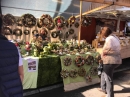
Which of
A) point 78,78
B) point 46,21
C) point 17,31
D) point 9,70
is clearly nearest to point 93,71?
point 78,78

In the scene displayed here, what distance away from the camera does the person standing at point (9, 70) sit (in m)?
1.07

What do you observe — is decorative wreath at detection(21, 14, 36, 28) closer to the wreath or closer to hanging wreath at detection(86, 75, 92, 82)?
the wreath

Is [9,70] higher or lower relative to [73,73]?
higher

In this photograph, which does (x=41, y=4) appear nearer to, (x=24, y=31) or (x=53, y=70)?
(x=24, y=31)

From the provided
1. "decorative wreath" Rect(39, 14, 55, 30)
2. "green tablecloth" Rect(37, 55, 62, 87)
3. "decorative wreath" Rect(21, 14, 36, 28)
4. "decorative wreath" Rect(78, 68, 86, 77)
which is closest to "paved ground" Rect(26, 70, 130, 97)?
"green tablecloth" Rect(37, 55, 62, 87)

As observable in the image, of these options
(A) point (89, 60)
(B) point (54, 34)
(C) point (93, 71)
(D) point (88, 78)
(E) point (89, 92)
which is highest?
(B) point (54, 34)

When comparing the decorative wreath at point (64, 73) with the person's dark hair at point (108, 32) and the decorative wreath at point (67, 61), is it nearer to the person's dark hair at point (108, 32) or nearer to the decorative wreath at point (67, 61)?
the decorative wreath at point (67, 61)

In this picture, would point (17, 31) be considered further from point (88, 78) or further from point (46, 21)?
point (88, 78)

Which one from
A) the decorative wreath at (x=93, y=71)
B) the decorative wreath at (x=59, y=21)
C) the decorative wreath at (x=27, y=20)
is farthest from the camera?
the decorative wreath at (x=59, y=21)

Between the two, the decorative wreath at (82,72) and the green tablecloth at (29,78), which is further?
the decorative wreath at (82,72)

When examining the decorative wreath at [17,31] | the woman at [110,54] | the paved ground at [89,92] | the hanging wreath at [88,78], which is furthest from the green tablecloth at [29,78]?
the decorative wreath at [17,31]

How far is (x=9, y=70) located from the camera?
3.60 ft

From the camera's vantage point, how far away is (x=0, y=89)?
1037mm

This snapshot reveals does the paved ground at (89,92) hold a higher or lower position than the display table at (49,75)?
lower
